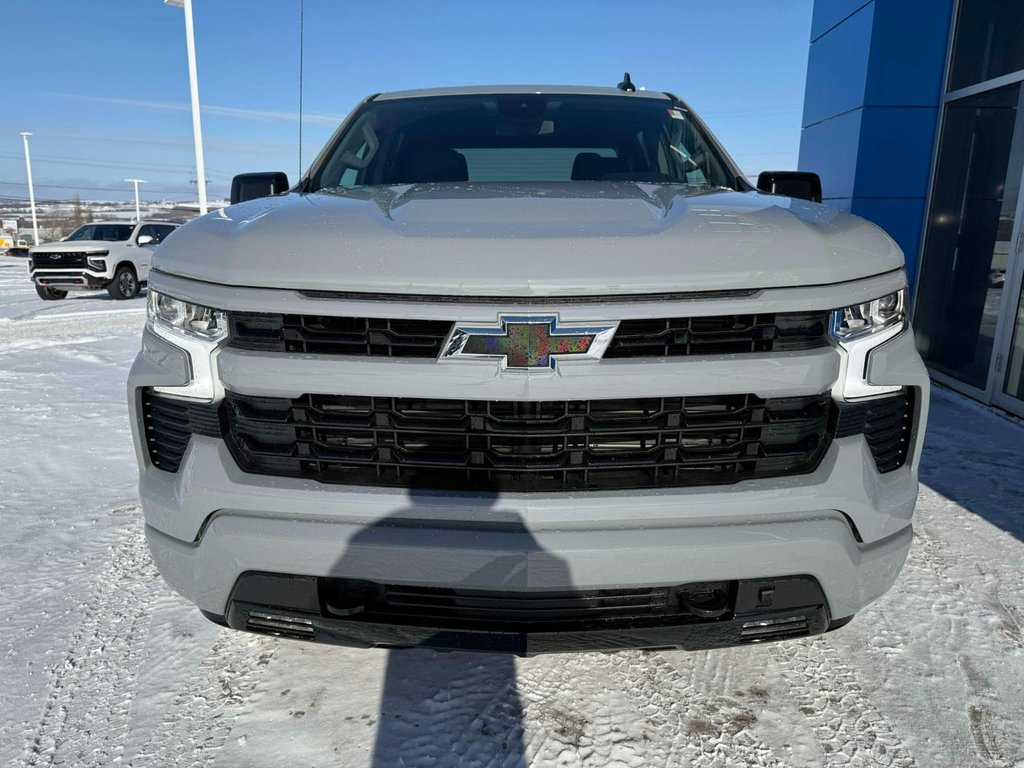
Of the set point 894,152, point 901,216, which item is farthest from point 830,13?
point 901,216

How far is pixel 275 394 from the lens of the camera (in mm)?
1613

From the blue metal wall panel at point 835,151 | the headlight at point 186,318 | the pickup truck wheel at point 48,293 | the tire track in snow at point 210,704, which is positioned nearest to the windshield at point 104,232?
the pickup truck wheel at point 48,293

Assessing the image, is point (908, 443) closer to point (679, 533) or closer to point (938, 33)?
point (679, 533)

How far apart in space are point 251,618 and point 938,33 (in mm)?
7876

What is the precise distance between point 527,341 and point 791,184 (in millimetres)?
1807

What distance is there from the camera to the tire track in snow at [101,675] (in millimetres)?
1819

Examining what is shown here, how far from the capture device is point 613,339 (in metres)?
1.55

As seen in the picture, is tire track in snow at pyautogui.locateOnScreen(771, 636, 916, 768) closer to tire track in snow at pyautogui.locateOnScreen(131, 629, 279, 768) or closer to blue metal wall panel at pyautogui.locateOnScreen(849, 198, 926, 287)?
tire track in snow at pyautogui.locateOnScreen(131, 629, 279, 768)

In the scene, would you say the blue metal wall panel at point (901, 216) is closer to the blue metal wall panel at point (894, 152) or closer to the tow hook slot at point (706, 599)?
the blue metal wall panel at point (894, 152)

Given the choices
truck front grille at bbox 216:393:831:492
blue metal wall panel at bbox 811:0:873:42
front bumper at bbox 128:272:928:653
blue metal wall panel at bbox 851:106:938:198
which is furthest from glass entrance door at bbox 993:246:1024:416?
truck front grille at bbox 216:393:831:492

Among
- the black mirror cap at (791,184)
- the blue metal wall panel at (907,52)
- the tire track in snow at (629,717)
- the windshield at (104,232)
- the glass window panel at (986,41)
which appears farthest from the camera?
the windshield at (104,232)

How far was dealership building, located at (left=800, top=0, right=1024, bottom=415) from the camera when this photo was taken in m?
5.70

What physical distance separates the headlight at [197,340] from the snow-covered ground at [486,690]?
37.2 inches

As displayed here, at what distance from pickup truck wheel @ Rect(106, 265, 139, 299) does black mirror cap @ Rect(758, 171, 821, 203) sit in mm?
14337
